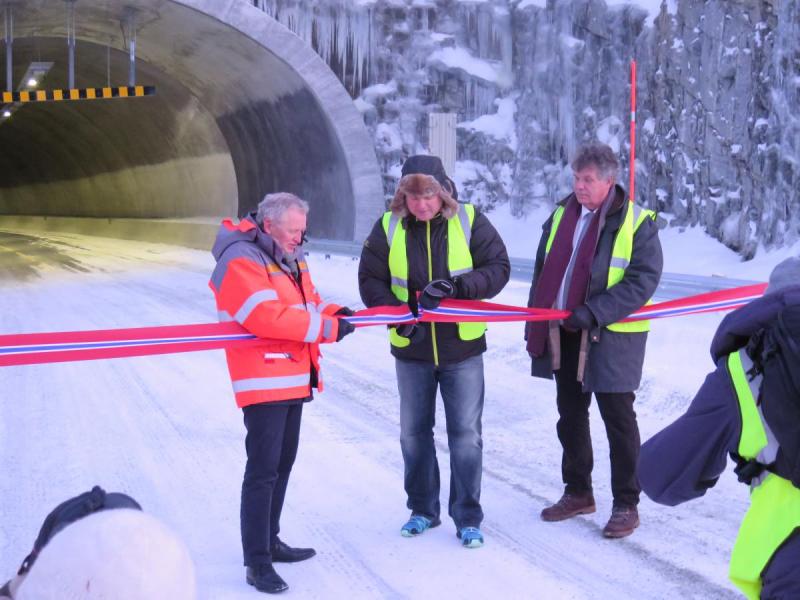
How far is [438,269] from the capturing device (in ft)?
14.6

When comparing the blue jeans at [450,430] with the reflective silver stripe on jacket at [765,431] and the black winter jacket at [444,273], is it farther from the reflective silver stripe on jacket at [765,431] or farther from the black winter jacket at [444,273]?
the reflective silver stripe on jacket at [765,431]

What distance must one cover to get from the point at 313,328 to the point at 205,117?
68.9 ft

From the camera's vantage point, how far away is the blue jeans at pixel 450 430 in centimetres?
443

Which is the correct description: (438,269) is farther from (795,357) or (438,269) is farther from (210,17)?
(210,17)

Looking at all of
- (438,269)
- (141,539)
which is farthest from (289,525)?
(141,539)

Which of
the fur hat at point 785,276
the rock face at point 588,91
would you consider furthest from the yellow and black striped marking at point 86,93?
the fur hat at point 785,276

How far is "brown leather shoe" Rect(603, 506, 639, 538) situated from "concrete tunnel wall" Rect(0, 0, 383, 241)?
44.4 feet

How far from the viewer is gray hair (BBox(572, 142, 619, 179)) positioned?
14.4 ft

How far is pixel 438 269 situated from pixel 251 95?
16.5m

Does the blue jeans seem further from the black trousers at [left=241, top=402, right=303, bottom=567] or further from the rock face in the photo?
the rock face

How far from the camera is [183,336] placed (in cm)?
446

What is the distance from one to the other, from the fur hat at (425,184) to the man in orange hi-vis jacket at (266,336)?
51cm

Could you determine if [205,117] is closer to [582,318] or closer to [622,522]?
[582,318]

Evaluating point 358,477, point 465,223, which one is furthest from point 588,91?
point 465,223
